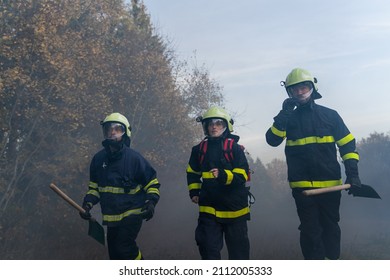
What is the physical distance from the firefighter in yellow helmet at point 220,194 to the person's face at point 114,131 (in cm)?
115

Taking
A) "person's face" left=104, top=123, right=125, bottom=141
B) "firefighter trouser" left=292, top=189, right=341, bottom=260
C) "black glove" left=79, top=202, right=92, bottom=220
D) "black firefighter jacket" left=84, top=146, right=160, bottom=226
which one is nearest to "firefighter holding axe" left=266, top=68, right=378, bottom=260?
"firefighter trouser" left=292, top=189, right=341, bottom=260

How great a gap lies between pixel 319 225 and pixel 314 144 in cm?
103

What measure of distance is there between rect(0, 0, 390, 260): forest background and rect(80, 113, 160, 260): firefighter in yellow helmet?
457cm

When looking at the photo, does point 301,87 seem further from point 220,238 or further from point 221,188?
point 220,238

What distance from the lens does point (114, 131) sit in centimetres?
689

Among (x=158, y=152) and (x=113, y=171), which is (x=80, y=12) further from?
(x=113, y=171)

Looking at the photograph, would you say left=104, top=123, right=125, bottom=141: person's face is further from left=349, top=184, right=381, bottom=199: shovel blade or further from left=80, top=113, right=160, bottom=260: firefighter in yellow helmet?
left=349, top=184, right=381, bottom=199: shovel blade

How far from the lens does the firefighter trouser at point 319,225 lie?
21.2ft

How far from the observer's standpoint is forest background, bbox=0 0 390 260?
53.7 ft

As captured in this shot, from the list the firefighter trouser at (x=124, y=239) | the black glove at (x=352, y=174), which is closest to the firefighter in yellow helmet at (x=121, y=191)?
the firefighter trouser at (x=124, y=239)

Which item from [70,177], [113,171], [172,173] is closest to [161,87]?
[172,173]

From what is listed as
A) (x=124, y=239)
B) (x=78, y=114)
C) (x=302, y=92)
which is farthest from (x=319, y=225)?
(x=78, y=114)

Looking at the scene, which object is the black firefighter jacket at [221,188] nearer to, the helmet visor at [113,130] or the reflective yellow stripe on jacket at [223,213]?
the reflective yellow stripe on jacket at [223,213]

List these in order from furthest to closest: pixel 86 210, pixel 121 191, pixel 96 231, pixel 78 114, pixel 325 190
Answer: pixel 78 114, pixel 96 231, pixel 86 210, pixel 121 191, pixel 325 190
